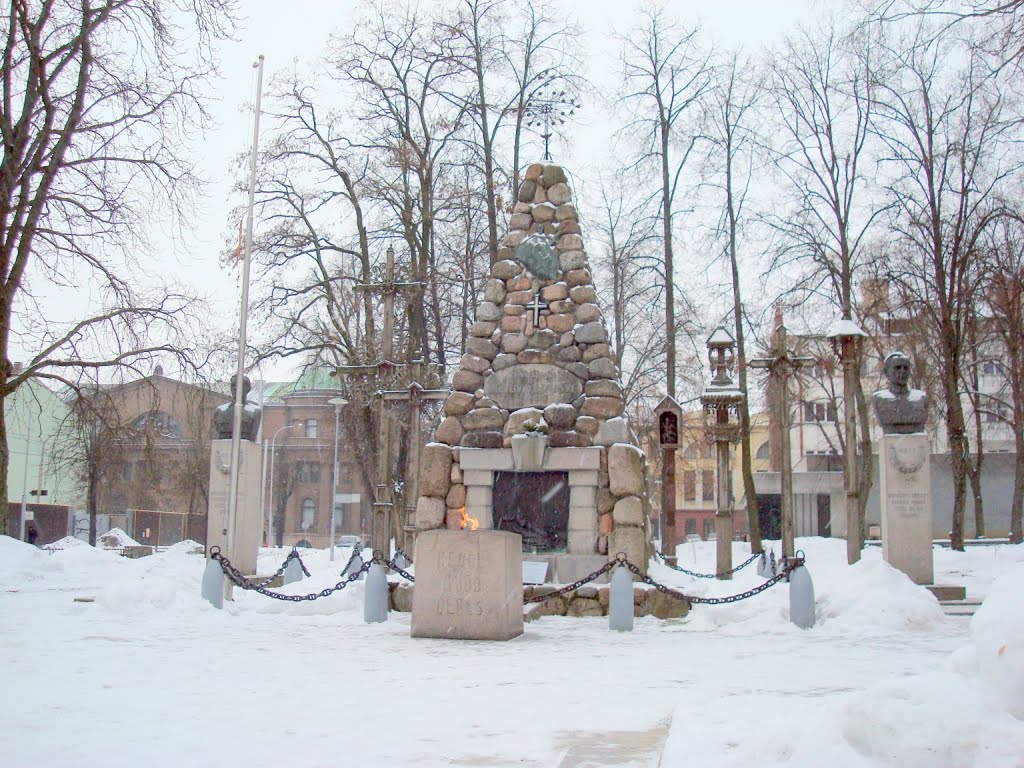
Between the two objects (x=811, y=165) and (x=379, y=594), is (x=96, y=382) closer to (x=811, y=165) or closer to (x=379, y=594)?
(x=379, y=594)

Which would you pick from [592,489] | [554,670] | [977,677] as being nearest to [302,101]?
[592,489]

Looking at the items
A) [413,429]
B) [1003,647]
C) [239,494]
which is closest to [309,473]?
[413,429]

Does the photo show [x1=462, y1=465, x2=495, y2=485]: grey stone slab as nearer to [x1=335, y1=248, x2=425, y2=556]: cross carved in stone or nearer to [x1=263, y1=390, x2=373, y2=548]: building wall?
[x1=335, y1=248, x2=425, y2=556]: cross carved in stone

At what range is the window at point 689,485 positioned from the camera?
6138 centimetres

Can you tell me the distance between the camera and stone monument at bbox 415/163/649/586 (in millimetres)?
14523

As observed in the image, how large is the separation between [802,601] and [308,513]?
5836cm

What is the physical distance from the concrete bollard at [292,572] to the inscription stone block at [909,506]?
413 inches

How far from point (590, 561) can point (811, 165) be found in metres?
15.3

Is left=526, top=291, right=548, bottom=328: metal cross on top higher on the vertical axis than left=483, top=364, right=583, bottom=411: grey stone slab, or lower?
higher

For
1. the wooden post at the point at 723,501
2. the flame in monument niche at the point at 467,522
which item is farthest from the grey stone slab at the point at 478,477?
the wooden post at the point at 723,501

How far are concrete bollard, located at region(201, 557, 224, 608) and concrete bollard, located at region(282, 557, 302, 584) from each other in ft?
14.6

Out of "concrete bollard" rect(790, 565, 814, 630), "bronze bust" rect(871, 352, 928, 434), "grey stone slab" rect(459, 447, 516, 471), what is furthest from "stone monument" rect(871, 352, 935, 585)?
"grey stone slab" rect(459, 447, 516, 471)

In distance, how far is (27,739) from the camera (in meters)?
5.27

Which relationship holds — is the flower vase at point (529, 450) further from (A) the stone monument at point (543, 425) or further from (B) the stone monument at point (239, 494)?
(B) the stone monument at point (239, 494)
